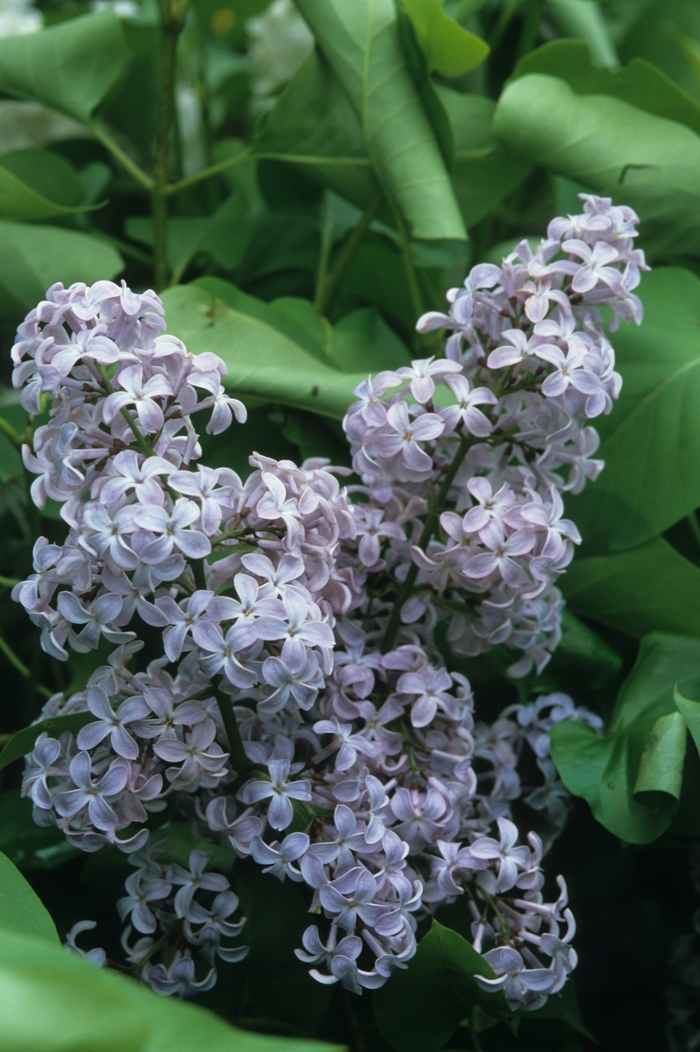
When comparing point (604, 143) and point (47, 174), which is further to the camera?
point (47, 174)

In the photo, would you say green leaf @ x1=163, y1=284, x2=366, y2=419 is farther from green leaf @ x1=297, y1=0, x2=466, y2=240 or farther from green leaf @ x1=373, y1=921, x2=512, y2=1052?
green leaf @ x1=373, y1=921, x2=512, y2=1052

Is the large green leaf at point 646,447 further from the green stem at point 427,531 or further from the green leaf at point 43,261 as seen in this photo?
the green leaf at point 43,261

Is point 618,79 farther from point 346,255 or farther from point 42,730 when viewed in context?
point 42,730

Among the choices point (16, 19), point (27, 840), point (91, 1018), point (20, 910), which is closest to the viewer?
point (91, 1018)

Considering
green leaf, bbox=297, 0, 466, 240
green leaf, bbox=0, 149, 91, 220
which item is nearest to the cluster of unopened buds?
green leaf, bbox=297, 0, 466, 240

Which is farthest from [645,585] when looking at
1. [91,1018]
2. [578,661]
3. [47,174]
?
[47,174]

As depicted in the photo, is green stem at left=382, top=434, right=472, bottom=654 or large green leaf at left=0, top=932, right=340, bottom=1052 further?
green stem at left=382, top=434, right=472, bottom=654

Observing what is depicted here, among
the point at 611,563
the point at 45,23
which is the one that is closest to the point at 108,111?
the point at 45,23
